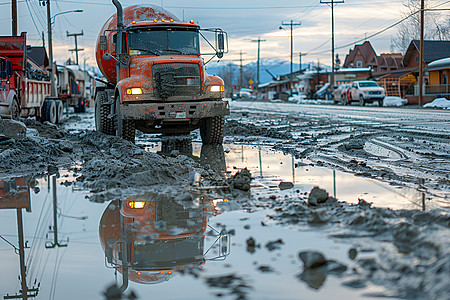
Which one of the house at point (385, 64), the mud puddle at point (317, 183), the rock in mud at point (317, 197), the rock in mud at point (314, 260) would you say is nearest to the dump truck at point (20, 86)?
the mud puddle at point (317, 183)

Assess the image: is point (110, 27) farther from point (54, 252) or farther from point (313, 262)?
point (313, 262)

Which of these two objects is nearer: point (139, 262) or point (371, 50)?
point (139, 262)

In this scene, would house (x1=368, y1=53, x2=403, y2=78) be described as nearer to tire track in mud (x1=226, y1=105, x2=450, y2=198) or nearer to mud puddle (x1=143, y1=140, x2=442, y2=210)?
tire track in mud (x1=226, y1=105, x2=450, y2=198)

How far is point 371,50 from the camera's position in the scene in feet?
318

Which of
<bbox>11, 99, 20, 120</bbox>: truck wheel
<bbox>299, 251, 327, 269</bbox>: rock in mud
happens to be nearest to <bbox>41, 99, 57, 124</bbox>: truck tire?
<bbox>11, 99, 20, 120</bbox>: truck wheel

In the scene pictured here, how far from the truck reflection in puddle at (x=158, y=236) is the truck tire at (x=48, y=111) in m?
18.0

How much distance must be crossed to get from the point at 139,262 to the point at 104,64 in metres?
12.2

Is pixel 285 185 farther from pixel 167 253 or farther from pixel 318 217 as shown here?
pixel 167 253

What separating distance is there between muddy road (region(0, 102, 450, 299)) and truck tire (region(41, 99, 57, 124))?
44.6 feet

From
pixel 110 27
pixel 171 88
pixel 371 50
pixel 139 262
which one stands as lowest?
pixel 139 262

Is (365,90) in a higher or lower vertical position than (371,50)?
lower

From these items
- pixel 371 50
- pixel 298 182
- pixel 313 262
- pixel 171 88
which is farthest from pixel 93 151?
pixel 371 50

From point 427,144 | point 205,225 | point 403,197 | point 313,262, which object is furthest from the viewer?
point 427,144

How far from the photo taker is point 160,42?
13211 mm
